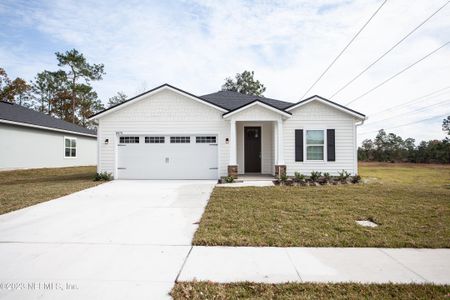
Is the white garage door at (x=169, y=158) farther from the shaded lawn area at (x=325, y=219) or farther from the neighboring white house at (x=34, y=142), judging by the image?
the neighboring white house at (x=34, y=142)

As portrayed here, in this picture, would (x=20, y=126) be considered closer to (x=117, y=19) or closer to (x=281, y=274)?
(x=117, y=19)

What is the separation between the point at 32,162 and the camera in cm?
1714

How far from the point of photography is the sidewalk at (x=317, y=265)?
117 inches

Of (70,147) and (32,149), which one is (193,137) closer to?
(32,149)

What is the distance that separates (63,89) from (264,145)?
1334 inches

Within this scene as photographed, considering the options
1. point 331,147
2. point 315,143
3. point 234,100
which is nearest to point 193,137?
point 234,100

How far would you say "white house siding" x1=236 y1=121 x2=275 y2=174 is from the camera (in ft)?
42.2

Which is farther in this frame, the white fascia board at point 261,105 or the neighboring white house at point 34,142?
the neighboring white house at point 34,142

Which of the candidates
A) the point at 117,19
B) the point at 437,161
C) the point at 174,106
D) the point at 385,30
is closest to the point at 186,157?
the point at 174,106

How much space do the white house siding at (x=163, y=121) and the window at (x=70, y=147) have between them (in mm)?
10843

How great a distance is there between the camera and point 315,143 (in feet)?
39.9

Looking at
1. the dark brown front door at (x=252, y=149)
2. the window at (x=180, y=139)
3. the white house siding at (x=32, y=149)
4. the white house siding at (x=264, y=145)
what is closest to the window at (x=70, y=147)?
the white house siding at (x=32, y=149)

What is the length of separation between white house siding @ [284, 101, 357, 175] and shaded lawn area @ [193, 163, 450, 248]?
363 cm

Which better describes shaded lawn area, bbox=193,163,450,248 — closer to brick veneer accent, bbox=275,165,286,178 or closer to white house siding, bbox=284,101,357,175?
brick veneer accent, bbox=275,165,286,178
